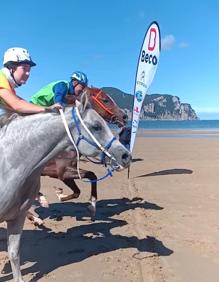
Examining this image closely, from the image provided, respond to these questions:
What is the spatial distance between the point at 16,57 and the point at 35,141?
1019mm

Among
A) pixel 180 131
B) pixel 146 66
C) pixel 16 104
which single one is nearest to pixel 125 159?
pixel 16 104

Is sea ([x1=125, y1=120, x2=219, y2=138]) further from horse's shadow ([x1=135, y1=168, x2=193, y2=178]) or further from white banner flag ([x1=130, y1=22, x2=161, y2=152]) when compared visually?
horse's shadow ([x1=135, y1=168, x2=193, y2=178])

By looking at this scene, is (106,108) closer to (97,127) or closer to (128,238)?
(128,238)

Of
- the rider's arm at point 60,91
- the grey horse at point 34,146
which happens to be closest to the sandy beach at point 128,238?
the grey horse at point 34,146

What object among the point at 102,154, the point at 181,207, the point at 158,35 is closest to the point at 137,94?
the point at 158,35

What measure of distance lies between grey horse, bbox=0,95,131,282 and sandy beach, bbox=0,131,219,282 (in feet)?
4.49

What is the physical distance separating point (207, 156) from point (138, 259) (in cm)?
1604

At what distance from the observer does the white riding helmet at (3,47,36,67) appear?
5.40 m

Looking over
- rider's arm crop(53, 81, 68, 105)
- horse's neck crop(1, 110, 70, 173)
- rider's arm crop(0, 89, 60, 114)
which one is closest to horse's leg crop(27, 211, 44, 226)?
rider's arm crop(53, 81, 68, 105)

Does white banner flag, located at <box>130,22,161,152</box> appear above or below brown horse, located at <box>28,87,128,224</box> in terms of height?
above

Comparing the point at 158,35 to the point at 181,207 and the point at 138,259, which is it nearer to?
the point at 181,207

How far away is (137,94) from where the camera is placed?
12188 mm

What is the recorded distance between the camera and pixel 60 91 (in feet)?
25.2

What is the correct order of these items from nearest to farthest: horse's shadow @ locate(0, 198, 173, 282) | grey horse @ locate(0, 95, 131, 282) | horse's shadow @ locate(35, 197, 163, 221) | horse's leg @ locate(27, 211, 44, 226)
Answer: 1. grey horse @ locate(0, 95, 131, 282)
2. horse's shadow @ locate(0, 198, 173, 282)
3. horse's leg @ locate(27, 211, 44, 226)
4. horse's shadow @ locate(35, 197, 163, 221)
